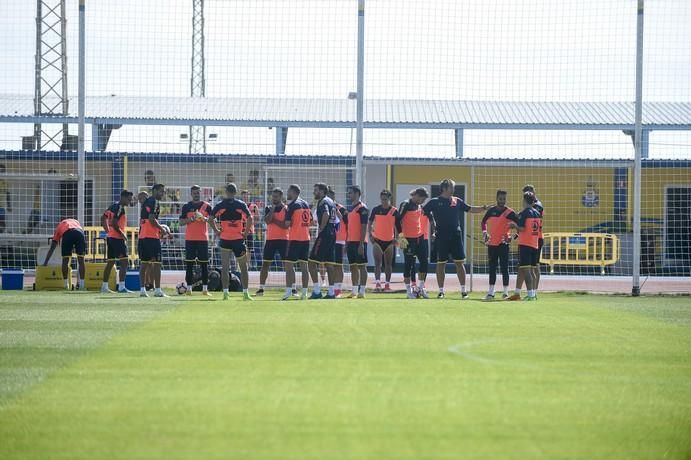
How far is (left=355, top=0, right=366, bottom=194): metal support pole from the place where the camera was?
2197cm

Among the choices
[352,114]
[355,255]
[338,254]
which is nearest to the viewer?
[355,255]

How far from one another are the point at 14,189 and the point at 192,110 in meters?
7.21

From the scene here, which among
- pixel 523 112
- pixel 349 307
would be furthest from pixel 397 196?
pixel 349 307

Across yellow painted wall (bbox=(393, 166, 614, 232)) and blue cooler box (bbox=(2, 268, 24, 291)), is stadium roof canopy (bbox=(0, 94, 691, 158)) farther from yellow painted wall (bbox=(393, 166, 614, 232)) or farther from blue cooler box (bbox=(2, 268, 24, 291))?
blue cooler box (bbox=(2, 268, 24, 291))

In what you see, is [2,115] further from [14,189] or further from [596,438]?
[596,438]

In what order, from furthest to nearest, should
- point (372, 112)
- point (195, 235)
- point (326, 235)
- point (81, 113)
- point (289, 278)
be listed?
point (372, 112) < point (81, 113) < point (195, 235) < point (326, 235) < point (289, 278)

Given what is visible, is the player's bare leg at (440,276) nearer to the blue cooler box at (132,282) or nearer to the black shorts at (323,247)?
the black shorts at (323,247)

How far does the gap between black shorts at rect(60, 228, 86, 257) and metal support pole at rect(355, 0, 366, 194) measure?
567cm

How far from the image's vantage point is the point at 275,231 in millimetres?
19625

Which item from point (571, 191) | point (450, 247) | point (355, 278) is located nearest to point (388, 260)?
point (355, 278)

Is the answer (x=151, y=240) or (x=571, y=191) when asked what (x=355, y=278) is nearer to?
(x=151, y=240)

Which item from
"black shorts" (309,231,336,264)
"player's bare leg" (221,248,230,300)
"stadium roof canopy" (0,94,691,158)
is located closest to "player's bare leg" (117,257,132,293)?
"player's bare leg" (221,248,230,300)

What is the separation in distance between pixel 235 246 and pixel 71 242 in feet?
15.1

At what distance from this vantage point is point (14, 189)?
30438mm
